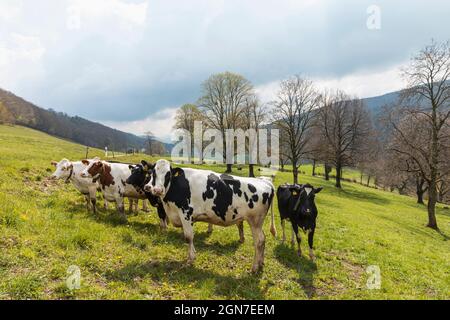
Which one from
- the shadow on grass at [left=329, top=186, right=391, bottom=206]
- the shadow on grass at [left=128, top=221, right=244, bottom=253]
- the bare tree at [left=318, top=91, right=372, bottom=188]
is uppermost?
the bare tree at [left=318, top=91, right=372, bottom=188]

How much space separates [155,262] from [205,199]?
7.27ft

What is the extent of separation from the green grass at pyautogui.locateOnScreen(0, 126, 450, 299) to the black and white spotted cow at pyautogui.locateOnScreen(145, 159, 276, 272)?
0.98 m

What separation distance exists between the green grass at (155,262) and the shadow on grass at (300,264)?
1.4 inches

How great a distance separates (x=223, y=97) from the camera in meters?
46.1

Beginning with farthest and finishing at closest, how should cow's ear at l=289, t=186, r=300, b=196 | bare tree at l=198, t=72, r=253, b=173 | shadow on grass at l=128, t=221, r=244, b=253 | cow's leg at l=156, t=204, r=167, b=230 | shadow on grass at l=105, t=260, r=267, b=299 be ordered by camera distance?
bare tree at l=198, t=72, r=253, b=173
cow's ear at l=289, t=186, r=300, b=196
cow's leg at l=156, t=204, r=167, b=230
shadow on grass at l=128, t=221, r=244, b=253
shadow on grass at l=105, t=260, r=267, b=299

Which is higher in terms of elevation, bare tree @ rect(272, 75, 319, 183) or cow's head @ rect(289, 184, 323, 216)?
bare tree @ rect(272, 75, 319, 183)

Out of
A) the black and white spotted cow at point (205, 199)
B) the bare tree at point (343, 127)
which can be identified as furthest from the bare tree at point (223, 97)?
the black and white spotted cow at point (205, 199)

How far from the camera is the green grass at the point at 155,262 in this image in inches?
231

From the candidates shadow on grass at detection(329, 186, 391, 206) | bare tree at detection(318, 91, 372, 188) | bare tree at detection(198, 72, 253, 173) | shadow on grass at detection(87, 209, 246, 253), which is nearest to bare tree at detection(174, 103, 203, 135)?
bare tree at detection(198, 72, 253, 173)

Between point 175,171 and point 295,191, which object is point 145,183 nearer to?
point 175,171

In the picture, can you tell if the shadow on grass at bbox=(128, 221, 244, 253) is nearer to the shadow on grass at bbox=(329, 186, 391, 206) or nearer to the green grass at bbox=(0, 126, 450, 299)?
the green grass at bbox=(0, 126, 450, 299)

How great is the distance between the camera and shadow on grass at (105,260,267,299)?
627 centimetres
